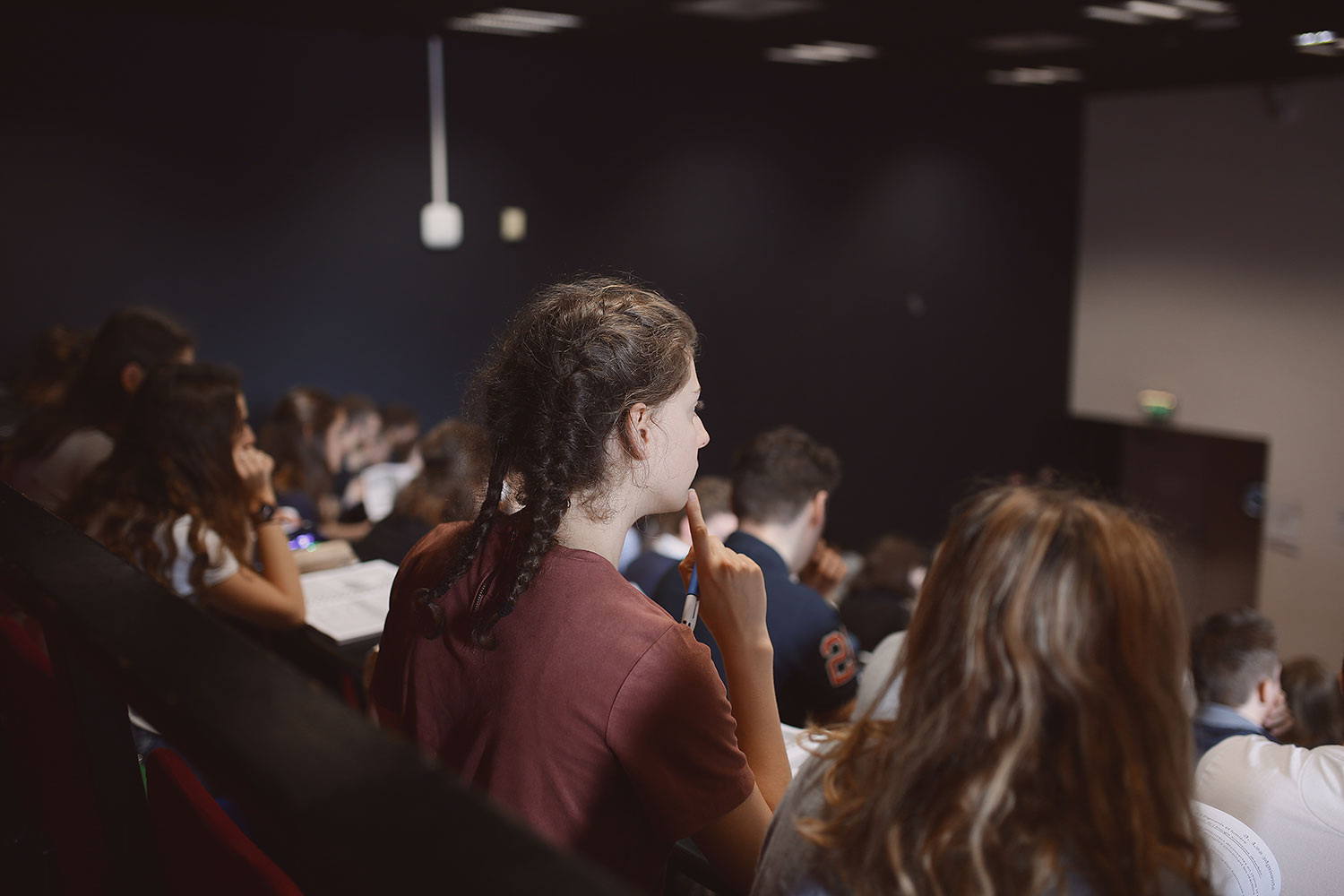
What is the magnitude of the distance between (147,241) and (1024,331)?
18.6 feet

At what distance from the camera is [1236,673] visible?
91.6 inches

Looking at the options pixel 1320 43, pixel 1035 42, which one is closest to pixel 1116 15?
pixel 1035 42

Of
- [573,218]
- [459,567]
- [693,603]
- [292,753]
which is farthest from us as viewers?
[573,218]

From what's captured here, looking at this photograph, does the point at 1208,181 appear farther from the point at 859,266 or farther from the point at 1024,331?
the point at 859,266

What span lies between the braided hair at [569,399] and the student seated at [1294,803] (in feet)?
3.33

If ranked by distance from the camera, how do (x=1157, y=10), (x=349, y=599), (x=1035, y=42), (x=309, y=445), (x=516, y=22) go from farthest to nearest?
1. (x=1035, y=42)
2. (x=516, y=22)
3. (x=1157, y=10)
4. (x=309, y=445)
5. (x=349, y=599)

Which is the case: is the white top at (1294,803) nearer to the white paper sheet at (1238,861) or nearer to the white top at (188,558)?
the white paper sheet at (1238,861)

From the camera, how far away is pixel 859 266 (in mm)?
6777

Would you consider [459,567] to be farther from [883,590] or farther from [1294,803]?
[883,590]

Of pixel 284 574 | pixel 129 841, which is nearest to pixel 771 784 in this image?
pixel 129 841

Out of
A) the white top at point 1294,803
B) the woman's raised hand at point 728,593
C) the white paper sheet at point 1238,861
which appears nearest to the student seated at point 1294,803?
the white top at point 1294,803

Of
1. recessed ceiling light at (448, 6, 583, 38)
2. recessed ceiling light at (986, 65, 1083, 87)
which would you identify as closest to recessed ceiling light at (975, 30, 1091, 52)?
recessed ceiling light at (986, 65, 1083, 87)

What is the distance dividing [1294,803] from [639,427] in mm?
1226

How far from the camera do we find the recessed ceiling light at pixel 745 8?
4.37m
